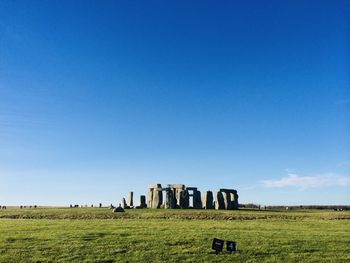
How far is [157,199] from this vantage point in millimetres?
62906

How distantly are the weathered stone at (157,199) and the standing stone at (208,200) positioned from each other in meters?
6.45

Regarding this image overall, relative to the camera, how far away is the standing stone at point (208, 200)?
208 ft

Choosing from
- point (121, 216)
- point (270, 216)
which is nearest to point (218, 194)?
point (270, 216)

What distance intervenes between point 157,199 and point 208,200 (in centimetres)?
750

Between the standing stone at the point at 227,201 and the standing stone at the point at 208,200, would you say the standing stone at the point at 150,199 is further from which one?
the standing stone at the point at 227,201

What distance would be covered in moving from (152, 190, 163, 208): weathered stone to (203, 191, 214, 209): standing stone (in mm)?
6449

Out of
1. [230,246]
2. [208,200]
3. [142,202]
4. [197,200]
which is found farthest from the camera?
[142,202]

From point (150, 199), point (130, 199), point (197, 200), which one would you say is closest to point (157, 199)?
point (150, 199)

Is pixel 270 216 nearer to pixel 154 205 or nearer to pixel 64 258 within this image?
pixel 154 205

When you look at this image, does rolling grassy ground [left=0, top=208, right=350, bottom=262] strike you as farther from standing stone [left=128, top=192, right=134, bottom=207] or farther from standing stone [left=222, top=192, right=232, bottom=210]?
standing stone [left=128, top=192, right=134, bottom=207]

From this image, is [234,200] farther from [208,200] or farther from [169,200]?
[169,200]

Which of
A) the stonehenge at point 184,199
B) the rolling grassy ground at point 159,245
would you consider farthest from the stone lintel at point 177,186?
the rolling grassy ground at point 159,245

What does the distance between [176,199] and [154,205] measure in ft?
11.0

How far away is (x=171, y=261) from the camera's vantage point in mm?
18547
